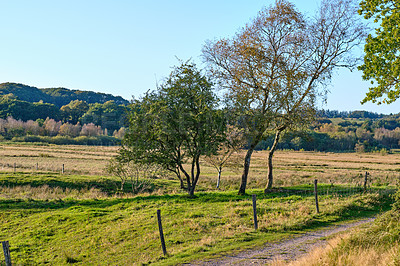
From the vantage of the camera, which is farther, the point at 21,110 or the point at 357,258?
the point at 21,110

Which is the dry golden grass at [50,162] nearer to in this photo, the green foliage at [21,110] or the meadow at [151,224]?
the meadow at [151,224]

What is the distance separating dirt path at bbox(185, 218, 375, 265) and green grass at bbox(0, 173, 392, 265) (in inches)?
29.2

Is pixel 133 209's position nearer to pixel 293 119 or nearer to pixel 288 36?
pixel 293 119

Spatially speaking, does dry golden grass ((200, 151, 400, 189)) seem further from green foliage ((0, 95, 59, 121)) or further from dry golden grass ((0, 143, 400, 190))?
green foliage ((0, 95, 59, 121))

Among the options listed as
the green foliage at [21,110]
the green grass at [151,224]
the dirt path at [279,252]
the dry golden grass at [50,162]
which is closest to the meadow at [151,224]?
the green grass at [151,224]

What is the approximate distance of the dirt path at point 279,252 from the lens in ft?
35.7

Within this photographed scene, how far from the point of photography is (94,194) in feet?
101

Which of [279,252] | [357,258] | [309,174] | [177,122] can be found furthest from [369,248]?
[309,174]

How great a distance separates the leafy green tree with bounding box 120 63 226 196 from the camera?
78.2 feet

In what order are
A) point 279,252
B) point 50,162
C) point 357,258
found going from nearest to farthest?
1. point 357,258
2. point 279,252
3. point 50,162

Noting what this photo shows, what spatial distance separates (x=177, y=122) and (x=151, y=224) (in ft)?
28.1

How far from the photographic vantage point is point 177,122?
78.2 feet

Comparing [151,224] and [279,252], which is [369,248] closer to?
[279,252]

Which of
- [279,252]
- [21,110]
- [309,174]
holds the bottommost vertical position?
[309,174]
